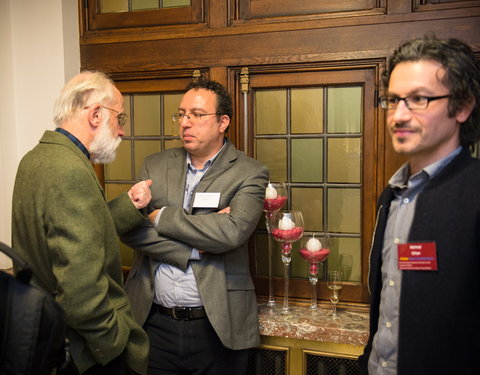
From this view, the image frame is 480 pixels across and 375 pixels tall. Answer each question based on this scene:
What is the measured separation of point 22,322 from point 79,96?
2.88 feet

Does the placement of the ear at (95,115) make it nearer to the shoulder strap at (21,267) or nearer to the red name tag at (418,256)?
the shoulder strap at (21,267)

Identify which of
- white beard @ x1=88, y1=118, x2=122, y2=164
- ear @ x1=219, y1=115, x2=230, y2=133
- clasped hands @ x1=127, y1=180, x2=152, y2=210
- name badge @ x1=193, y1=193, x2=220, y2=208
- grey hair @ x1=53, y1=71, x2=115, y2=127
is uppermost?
grey hair @ x1=53, y1=71, x2=115, y2=127

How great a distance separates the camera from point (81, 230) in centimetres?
143

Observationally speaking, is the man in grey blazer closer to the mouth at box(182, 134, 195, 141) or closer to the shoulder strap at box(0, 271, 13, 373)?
the mouth at box(182, 134, 195, 141)

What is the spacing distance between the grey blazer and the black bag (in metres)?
0.91

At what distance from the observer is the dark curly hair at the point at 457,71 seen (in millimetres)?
1332

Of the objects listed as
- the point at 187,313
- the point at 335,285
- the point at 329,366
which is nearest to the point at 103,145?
the point at 187,313

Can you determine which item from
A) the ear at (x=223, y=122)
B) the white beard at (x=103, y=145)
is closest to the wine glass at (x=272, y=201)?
the ear at (x=223, y=122)

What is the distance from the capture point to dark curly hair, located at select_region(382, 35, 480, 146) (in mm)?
1332

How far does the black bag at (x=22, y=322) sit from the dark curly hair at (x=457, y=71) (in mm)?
1232

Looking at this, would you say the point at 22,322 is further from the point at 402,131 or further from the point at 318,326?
the point at 318,326

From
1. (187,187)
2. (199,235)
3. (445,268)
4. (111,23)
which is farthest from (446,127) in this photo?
(111,23)

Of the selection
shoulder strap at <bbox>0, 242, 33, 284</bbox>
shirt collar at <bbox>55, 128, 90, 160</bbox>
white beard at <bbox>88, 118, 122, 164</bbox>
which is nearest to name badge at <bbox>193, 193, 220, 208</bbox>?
white beard at <bbox>88, 118, 122, 164</bbox>

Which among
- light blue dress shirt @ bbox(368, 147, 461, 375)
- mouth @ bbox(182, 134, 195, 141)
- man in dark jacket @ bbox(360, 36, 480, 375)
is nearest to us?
man in dark jacket @ bbox(360, 36, 480, 375)
